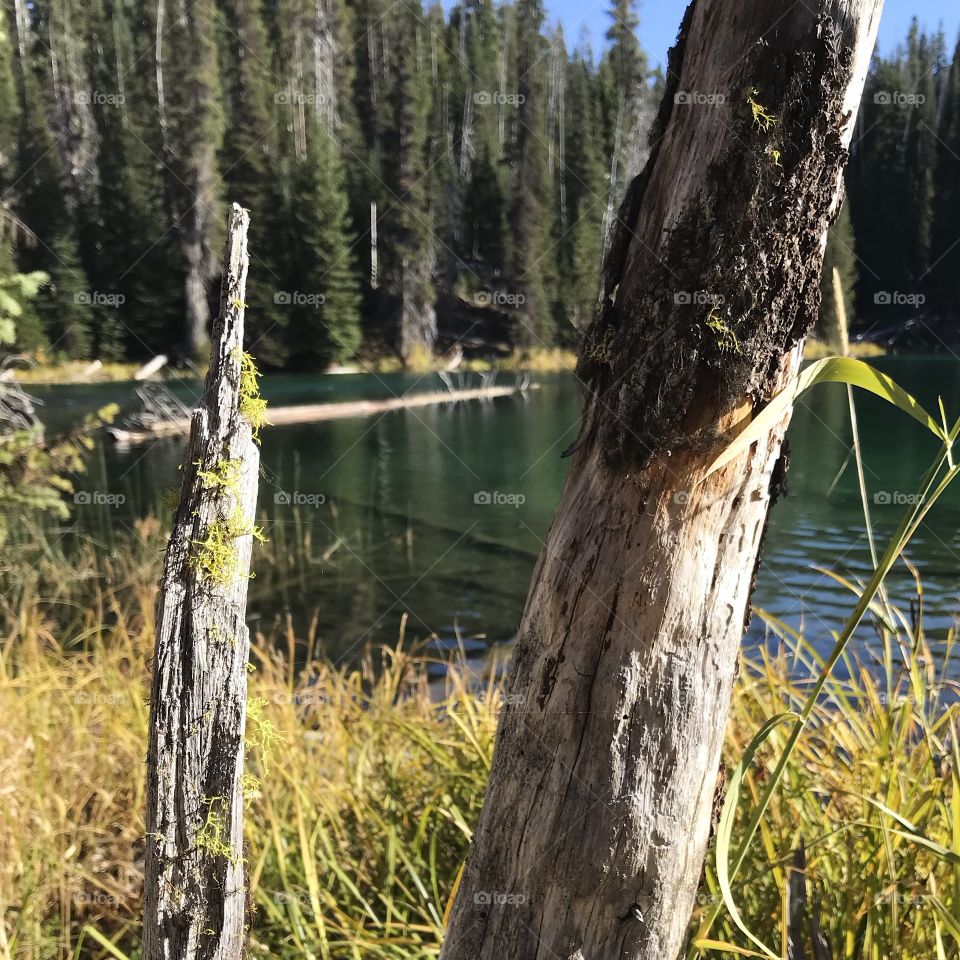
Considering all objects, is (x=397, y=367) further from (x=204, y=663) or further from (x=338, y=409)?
(x=204, y=663)

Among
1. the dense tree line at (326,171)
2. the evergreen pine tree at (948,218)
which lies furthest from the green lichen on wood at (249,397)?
the evergreen pine tree at (948,218)

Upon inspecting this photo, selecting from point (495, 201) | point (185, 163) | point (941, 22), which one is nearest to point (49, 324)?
point (185, 163)

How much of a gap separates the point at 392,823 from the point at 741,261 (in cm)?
176

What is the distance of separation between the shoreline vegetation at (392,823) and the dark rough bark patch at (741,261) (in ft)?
1.56

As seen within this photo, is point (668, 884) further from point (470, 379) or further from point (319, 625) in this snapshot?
point (470, 379)

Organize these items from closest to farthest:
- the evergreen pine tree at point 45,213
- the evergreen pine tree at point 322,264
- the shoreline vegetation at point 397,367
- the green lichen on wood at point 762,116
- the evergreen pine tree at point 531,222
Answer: the green lichen on wood at point 762,116
the shoreline vegetation at point 397,367
the evergreen pine tree at point 322,264
the evergreen pine tree at point 45,213
the evergreen pine tree at point 531,222

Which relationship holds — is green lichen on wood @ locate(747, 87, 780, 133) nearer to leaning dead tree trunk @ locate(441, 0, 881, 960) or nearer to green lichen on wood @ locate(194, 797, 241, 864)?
leaning dead tree trunk @ locate(441, 0, 881, 960)

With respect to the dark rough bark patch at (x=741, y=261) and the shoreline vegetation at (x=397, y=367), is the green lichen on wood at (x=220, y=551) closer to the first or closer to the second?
the dark rough bark patch at (x=741, y=261)

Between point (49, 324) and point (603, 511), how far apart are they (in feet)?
→ 119

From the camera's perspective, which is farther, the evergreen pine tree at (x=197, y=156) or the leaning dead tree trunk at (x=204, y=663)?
the evergreen pine tree at (x=197, y=156)

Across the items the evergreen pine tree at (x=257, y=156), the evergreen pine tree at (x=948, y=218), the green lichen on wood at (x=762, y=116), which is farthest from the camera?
the evergreen pine tree at (x=948, y=218)

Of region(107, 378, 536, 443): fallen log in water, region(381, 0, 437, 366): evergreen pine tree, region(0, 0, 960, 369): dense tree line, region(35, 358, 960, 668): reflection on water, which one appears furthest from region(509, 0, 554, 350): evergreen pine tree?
region(35, 358, 960, 668): reflection on water

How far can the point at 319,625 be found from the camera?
7188 mm

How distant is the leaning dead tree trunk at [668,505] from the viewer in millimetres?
1080
